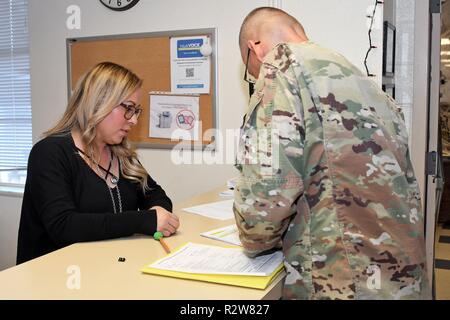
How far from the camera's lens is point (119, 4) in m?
2.76

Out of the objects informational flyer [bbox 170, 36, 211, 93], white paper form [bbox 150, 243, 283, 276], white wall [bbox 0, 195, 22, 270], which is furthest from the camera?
white wall [bbox 0, 195, 22, 270]

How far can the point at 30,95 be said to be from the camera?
3.21m

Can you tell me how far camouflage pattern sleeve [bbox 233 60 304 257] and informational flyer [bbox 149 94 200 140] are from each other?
153 cm

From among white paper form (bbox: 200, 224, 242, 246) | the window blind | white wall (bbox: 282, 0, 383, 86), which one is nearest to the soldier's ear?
white paper form (bbox: 200, 224, 242, 246)

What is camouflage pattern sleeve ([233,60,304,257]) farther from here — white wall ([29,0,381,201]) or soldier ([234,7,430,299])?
white wall ([29,0,381,201])

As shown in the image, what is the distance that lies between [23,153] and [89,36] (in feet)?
3.86

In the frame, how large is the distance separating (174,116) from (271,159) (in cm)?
169

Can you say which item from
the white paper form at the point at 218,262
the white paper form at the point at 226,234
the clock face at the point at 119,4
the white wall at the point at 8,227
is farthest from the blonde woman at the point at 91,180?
the white wall at the point at 8,227

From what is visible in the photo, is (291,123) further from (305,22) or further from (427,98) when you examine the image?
(427,98)

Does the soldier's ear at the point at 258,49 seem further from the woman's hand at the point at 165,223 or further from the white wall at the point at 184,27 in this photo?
the white wall at the point at 184,27

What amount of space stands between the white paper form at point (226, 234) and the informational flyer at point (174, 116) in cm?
115

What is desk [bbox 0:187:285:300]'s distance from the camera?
104 centimetres

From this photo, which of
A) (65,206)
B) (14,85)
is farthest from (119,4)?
(65,206)

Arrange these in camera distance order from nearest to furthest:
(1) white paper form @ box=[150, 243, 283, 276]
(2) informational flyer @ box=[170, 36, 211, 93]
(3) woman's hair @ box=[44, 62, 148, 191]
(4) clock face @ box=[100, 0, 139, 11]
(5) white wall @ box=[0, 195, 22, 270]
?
(1) white paper form @ box=[150, 243, 283, 276] → (3) woman's hair @ box=[44, 62, 148, 191] → (2) informational flyer @ box=[170, 36, 211, 93] → (4) clock face @ box=[100, 0, 139, 11] → (5) white wall @ box=[0, 195, 22, 270]
